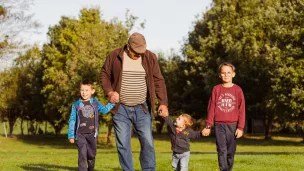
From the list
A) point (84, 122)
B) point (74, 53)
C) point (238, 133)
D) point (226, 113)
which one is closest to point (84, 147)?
point (84, 122)

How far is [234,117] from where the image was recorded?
36.4 feet

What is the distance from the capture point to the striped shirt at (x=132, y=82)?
9281mm

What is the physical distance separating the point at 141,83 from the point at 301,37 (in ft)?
110

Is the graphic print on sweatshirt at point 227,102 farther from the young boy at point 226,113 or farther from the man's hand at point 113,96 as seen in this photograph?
the man's hand at point 113,96

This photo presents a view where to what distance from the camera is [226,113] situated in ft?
36.4

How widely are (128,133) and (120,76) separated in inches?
39.5

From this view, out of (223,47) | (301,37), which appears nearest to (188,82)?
(223,47)

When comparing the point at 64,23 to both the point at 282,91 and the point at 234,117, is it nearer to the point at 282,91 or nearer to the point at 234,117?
the point at 282,91

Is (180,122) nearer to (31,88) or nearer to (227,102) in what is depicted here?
(227,102)

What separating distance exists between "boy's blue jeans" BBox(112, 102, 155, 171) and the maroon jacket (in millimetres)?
180

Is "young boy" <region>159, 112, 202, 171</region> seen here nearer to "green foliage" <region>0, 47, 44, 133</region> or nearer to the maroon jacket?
the maroon jacket

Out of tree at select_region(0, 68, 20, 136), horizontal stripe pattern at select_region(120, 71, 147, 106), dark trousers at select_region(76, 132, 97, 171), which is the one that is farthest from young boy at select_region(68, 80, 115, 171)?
tree at select_region(0, 68, 20, 136)

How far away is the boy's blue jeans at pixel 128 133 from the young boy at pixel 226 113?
6.19 feet

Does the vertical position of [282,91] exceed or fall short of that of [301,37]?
it falls short
